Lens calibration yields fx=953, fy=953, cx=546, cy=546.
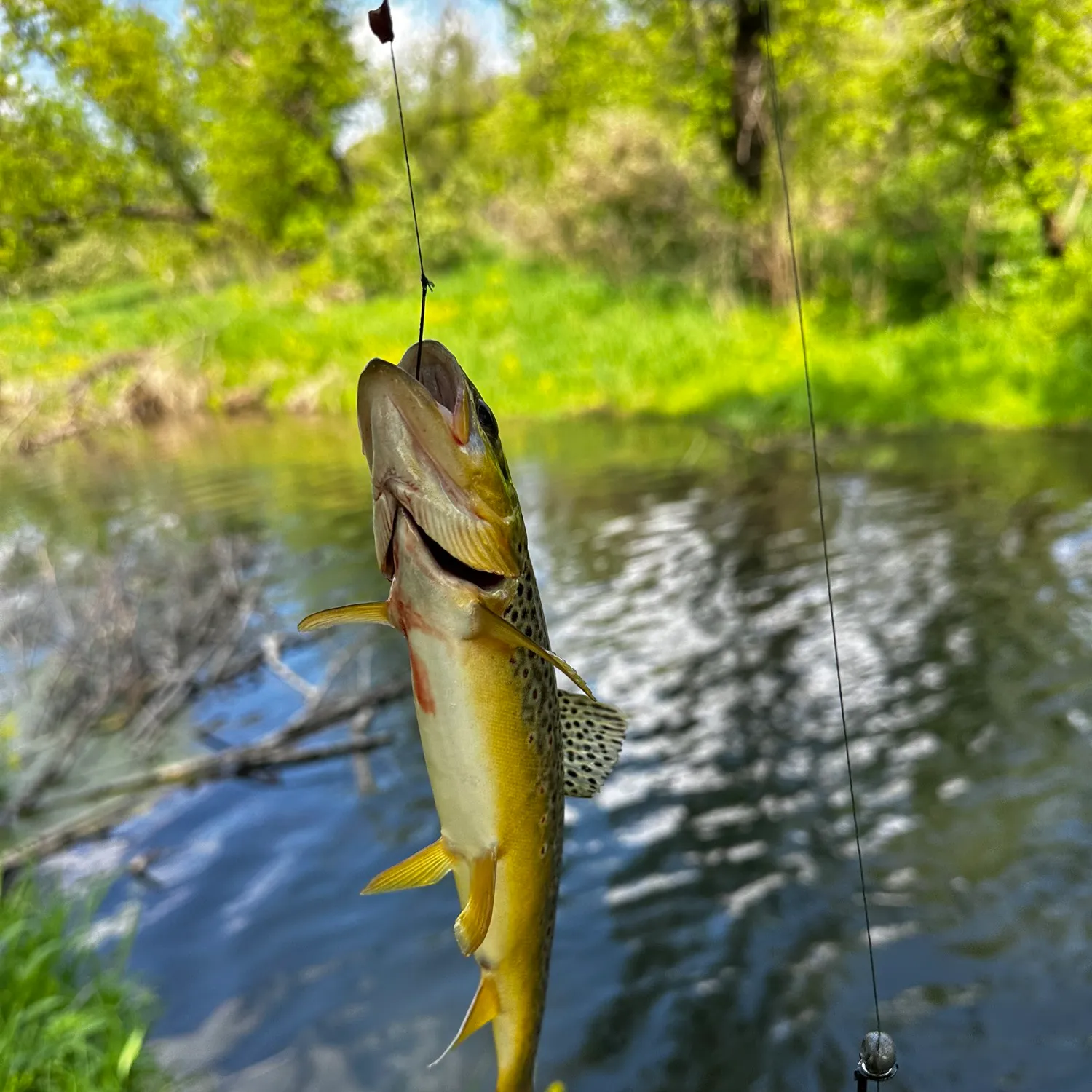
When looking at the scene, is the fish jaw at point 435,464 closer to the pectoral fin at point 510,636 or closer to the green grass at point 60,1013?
the pectoral fin at point 510,636

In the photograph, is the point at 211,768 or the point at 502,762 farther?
the point at 211,768

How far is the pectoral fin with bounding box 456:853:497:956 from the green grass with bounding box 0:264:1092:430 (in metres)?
8.03

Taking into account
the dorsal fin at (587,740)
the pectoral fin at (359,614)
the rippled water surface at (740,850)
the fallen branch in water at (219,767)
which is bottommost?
the rippled water surface at (740,850)

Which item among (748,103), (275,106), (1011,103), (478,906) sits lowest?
(478,906)

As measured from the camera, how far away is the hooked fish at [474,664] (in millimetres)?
1289

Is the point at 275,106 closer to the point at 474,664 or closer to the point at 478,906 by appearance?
the point at 474,664

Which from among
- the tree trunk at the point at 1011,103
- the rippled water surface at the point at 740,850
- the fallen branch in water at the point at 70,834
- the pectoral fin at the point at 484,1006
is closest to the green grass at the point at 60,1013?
the rippled water surface at the point at 740,850

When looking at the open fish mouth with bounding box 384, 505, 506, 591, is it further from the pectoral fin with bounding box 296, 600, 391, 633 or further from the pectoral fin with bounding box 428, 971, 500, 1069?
the pectoral fin with bounding box 428, 971, 500, 1069

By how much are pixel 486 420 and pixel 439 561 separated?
0.74 feet

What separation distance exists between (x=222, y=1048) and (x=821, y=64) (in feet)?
50.6

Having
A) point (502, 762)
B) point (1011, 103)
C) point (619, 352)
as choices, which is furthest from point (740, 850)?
point (619, 352)

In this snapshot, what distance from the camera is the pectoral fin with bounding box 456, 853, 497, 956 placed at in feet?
5.07

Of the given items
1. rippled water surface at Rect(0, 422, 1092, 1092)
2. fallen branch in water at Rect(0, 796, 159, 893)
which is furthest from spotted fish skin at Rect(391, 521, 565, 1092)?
fallen branch in water at Rect(0, 796, 159, 893)

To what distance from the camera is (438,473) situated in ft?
4.30
